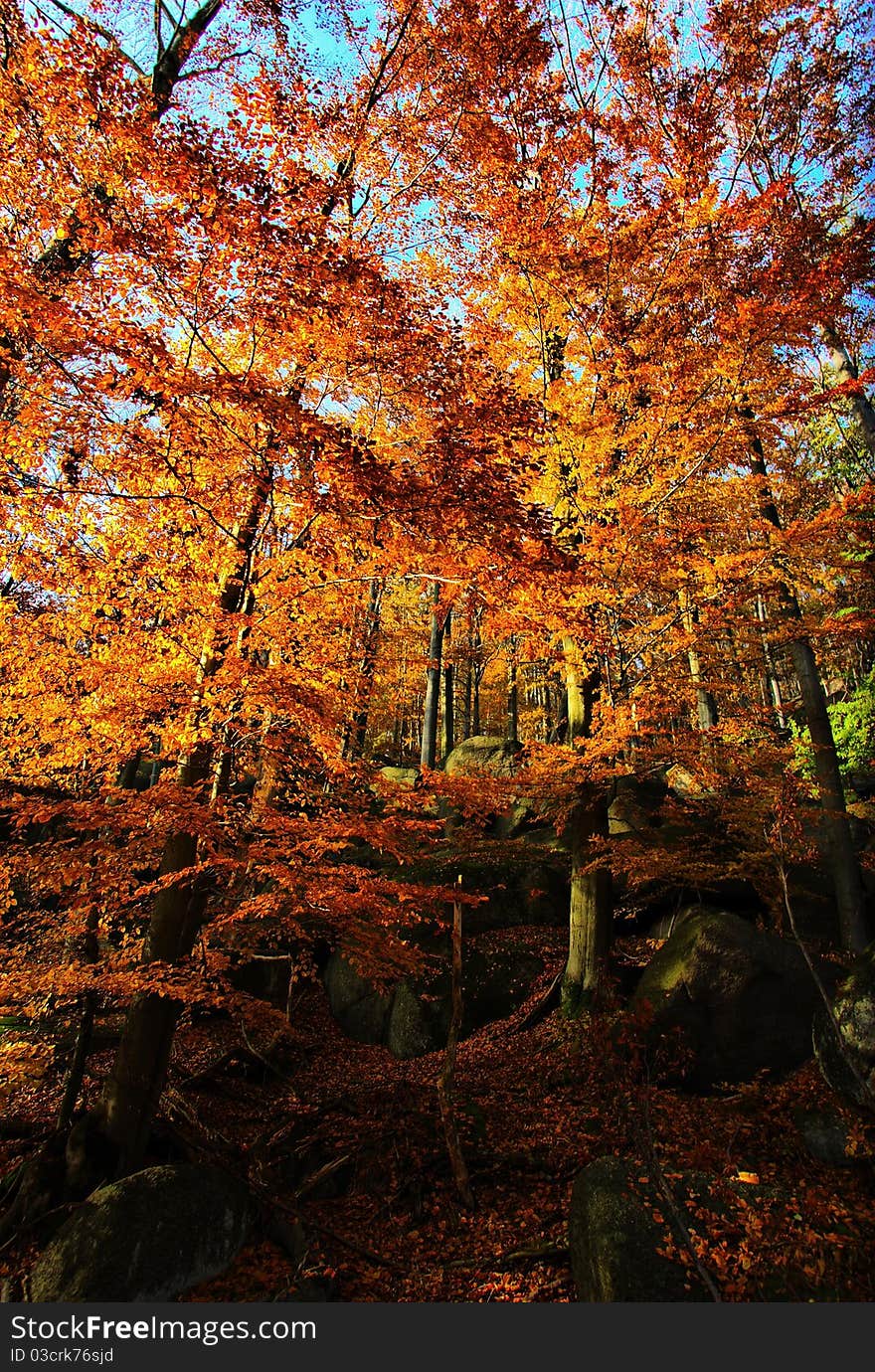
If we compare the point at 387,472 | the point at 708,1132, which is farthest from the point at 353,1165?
the point at 387,472

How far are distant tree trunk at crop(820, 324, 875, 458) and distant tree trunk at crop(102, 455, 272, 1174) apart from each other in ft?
29.1

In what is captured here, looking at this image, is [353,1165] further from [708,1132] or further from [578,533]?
[578,533]

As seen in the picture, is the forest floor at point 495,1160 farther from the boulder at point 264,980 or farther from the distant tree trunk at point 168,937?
the boulder at point 264,980

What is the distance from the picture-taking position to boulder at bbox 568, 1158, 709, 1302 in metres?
4.42

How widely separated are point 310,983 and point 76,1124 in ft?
22.3

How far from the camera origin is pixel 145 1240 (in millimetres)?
5566

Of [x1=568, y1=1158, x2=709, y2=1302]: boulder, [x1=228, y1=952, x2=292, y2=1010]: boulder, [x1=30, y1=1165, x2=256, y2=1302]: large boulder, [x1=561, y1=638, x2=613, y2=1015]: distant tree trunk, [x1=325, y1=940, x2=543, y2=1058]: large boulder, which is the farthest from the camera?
[x1=228, y1=952, x2=292, y2=1010]: boulder

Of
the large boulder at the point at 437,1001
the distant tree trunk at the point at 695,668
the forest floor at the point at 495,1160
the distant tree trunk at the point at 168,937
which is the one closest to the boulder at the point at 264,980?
the large boulder at the point at 437,1001

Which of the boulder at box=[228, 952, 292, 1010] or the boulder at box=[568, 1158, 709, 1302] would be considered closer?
the boulder at box=[568, 1158, 709, 1302]

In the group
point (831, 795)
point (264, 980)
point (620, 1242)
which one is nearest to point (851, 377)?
point (831, 795)

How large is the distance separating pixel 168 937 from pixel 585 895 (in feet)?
20.3

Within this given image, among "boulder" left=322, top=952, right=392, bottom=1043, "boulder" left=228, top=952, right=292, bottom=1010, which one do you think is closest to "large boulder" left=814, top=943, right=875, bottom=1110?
"boulder" left=322, top=952, right=392, bottom=1043

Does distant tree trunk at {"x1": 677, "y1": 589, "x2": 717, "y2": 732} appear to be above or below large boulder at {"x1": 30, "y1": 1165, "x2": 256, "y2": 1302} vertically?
above

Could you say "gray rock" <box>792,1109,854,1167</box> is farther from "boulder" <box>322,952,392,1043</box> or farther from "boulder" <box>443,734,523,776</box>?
"boulder" <box>443,734,523,776</box>
